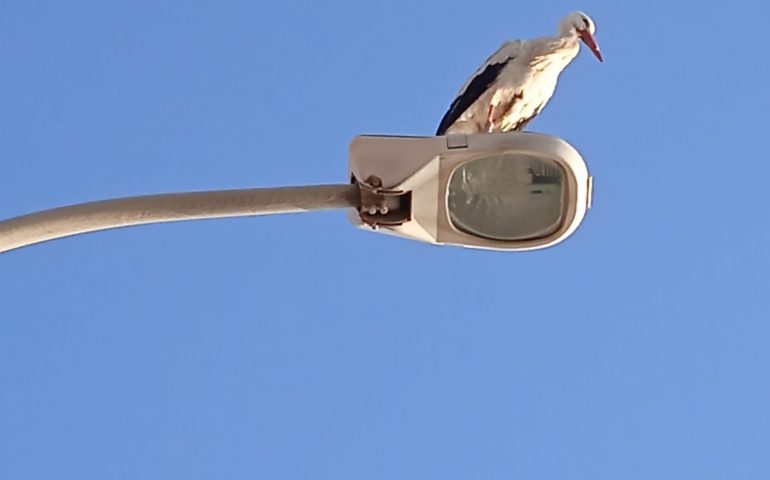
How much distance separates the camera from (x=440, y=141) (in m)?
3.63

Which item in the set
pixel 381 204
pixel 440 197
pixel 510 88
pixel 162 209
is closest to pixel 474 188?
pixel 440 197

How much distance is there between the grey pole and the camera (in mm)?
3414

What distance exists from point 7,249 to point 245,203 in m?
0.65

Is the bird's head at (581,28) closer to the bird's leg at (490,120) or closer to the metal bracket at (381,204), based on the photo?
the bird's leg at (490,120)

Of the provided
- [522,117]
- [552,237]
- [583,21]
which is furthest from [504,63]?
[552,237]

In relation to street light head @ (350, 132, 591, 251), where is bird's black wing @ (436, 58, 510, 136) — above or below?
above

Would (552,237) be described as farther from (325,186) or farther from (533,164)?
(325,186)

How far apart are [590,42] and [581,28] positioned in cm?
17

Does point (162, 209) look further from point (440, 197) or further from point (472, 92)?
point (472, 92)

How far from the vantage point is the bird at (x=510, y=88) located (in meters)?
9.33

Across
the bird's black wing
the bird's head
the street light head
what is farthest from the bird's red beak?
the street light head

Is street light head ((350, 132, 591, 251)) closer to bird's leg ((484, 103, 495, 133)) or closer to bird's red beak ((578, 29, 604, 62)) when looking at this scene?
bird's leg ((484, 103, 495, 133))

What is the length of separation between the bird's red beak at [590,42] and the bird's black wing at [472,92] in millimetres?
1217

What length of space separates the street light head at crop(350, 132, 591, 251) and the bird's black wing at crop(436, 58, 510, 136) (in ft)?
18.4
